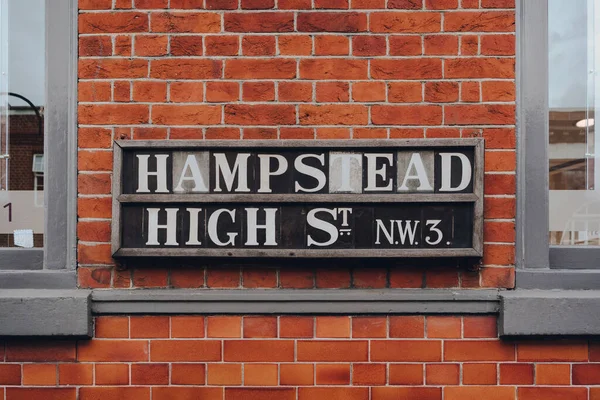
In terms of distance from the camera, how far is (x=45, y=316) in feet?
6.08

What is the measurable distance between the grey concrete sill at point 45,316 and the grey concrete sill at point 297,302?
0.07 m

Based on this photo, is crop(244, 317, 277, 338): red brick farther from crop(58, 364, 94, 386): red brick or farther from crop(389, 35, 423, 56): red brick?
crop(389, 35, 423, 56): red brick

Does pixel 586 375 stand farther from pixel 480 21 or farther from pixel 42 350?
pixel 42 350

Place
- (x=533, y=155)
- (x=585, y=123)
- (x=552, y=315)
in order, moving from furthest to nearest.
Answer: (x=585, y=123)
(x=533, y=155)
(x=552, y=315)

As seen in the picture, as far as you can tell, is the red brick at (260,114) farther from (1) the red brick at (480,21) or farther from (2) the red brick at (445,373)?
(2) the red brick at (445,373)

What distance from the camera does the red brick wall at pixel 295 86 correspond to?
6.26 feet

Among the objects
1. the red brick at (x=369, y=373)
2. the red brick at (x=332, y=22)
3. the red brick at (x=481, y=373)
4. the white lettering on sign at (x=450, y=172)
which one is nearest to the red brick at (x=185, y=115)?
the red brick at (x=332, y=22)

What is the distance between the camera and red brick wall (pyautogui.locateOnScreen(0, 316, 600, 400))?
6.25 feet

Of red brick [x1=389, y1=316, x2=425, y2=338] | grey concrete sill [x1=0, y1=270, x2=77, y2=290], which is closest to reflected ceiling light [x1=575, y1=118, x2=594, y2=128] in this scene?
red brick [x1=389, y1=316, x2=425, y2=338]

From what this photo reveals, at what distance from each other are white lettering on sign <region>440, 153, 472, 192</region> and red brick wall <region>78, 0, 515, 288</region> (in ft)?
0.38

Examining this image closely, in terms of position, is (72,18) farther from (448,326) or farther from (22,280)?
(448,326)

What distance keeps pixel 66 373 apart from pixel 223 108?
1.28 metres

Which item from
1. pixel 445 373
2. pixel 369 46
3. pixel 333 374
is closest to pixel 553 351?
pixel 445 373

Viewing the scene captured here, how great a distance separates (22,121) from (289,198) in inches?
52.4
